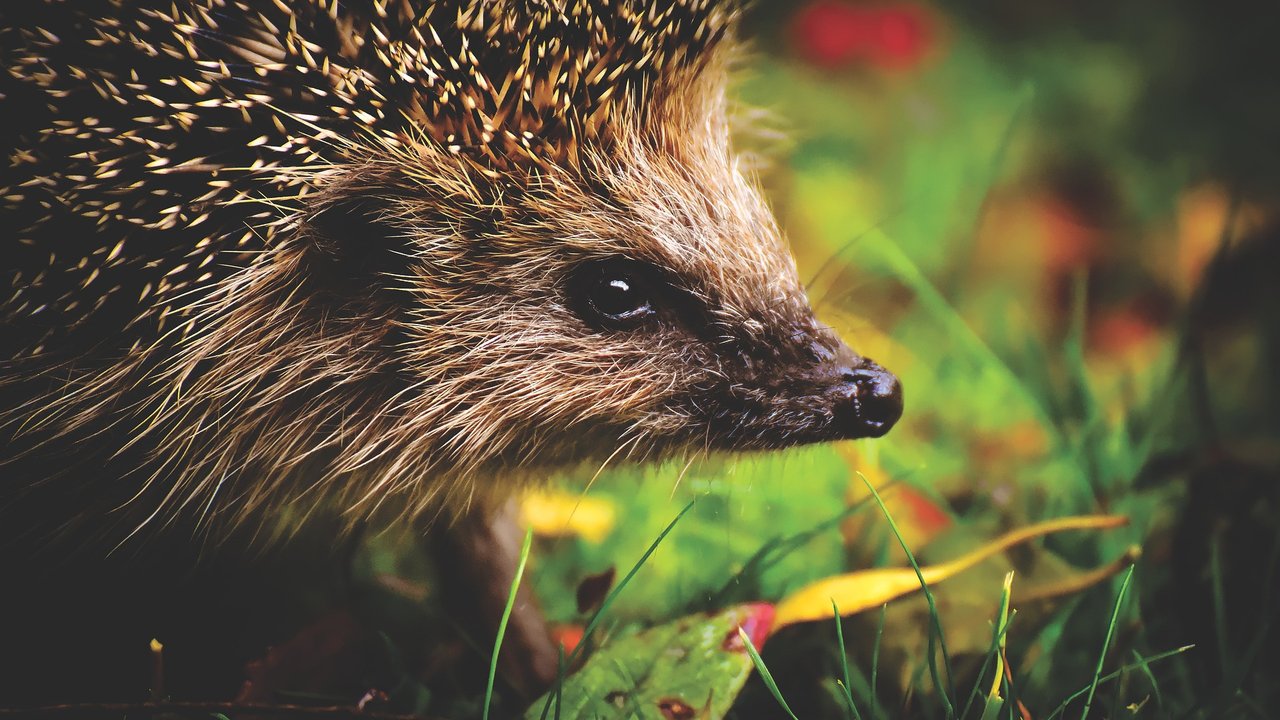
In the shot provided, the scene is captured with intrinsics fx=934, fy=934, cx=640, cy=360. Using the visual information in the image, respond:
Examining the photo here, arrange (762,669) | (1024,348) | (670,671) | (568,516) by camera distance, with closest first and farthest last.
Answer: (762,669)
(670,671)
(568,516)
(1024,348)

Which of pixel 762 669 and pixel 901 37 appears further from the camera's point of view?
pixel 901 37

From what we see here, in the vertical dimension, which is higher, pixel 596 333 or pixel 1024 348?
pixel 596 333

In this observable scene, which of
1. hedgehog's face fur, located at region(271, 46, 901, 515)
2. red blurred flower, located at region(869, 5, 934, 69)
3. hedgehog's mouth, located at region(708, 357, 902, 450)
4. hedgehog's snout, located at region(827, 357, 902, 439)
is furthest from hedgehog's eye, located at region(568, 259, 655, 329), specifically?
red blurred flower, located at region(869, 5, 934, 69)

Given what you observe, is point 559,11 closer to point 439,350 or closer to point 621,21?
point 621,21

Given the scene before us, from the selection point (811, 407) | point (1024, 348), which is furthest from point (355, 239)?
point (1024, 348)

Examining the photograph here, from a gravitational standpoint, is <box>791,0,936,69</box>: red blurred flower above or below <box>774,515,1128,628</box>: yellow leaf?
above

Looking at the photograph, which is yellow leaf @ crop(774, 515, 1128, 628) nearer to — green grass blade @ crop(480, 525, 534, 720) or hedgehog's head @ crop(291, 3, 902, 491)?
hedgehog's head @ crop(291, 3, 902, 491)

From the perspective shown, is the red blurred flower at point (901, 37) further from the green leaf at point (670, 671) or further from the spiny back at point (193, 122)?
the green leaf at point (670, 671)

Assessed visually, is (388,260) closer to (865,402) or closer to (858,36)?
(865,402)
